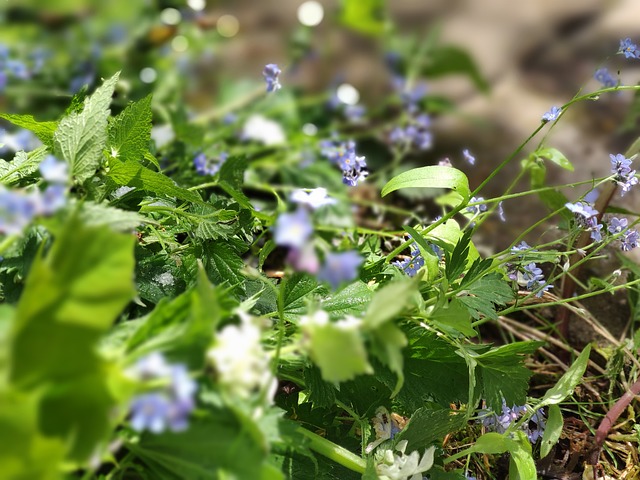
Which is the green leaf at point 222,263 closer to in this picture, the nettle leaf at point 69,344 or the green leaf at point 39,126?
the green leaf at point 39,126

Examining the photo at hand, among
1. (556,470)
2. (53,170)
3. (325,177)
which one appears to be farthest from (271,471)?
(325,177)

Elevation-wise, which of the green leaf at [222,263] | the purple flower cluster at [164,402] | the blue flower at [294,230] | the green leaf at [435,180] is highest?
the blue flower at [294,230]

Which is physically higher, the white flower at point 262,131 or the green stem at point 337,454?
the green stem at point 337,454

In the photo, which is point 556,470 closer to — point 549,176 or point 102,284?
point 102,284

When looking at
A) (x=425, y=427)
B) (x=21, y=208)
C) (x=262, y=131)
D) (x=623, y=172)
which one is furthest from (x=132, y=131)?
(x=262, y=131)

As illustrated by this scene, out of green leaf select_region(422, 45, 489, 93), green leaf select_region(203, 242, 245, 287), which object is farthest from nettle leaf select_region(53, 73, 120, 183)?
green leaf select_region(422, 45, 489, 93)

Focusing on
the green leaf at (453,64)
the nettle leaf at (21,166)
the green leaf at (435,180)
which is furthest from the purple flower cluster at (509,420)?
the green leaf at (453,64)

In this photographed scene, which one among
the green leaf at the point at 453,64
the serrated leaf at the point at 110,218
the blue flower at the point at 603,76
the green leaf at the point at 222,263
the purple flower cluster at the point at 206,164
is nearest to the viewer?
the serrated leaf at the point at 110,218

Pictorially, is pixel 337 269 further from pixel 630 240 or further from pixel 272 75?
pixel 272 75

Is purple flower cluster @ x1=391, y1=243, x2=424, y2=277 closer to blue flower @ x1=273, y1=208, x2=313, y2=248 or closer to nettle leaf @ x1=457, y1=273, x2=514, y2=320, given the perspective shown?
nettle leaf @ x1=457, y1=273, x2=514, y2=320
